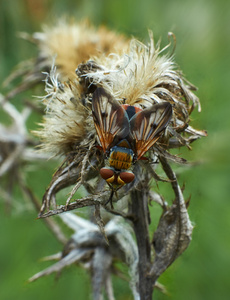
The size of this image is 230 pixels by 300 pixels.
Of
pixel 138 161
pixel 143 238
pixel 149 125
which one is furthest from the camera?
pixel 143 238

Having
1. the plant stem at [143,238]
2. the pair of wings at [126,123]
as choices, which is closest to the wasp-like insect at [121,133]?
the pair of wings at [126,123]

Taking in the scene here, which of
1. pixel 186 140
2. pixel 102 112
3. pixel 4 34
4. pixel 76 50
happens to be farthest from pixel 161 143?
pixel 4 34

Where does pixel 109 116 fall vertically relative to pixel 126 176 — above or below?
above

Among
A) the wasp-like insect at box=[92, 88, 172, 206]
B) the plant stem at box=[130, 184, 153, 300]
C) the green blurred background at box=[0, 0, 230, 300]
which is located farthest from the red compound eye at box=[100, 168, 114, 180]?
the green blurred background at box=[0, 0, 230, 300]

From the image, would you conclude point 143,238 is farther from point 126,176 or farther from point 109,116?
point 109,116

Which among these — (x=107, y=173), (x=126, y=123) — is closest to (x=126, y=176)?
(x=107, y=173)

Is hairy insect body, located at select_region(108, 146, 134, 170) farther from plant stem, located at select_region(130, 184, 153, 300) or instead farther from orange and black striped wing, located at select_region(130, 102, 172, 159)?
plant stem, located at select_region(130, 184, 153, 300)

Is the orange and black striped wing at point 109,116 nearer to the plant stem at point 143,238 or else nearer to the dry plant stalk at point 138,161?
the dry plant stalk at point 138,161
